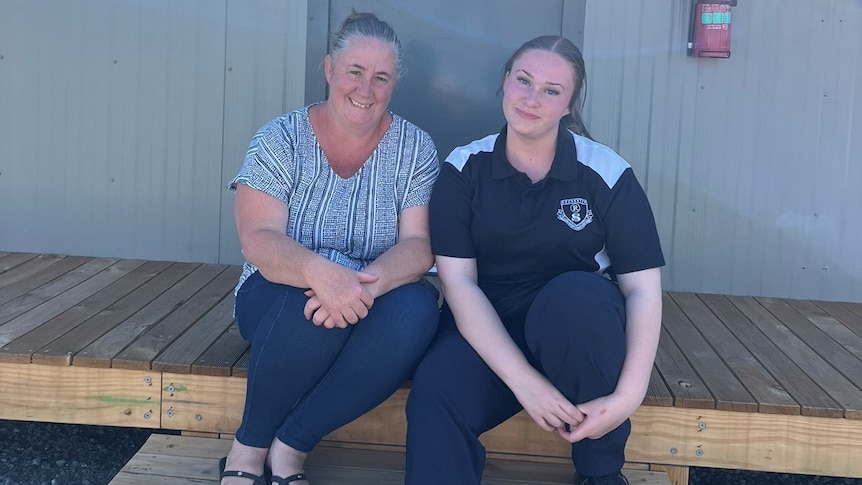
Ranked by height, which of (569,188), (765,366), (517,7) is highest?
(517,7)

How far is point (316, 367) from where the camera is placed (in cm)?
210

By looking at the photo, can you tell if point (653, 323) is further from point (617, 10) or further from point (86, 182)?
point (86, 182)

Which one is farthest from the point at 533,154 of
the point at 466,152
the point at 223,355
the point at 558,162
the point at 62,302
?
the point at 62,302

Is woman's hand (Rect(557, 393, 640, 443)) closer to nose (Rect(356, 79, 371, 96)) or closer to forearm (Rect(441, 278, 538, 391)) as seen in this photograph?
forearm (Rect(441, 278, 538, 391))

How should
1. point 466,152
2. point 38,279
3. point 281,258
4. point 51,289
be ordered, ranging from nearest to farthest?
point 281,258 → point 466,152 → point 51,289 → point 38,279

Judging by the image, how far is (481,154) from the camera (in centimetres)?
230

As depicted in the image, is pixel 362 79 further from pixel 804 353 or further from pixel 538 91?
pixel 804 353

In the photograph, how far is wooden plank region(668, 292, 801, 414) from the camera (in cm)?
235

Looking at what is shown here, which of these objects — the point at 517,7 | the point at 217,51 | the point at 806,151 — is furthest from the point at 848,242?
the point at 217,51

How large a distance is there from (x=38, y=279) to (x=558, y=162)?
79.2 inches

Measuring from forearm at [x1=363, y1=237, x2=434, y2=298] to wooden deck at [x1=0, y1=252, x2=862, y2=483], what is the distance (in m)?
0.33

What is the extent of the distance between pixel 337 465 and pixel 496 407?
47cm

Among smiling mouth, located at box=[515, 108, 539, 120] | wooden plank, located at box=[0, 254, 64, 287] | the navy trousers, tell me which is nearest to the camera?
the navy trousers

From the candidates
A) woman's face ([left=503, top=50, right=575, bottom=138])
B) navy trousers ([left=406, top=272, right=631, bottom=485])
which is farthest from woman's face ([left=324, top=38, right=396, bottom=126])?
navy trousers ([left=406, top=272, right=631, bottom=485])
